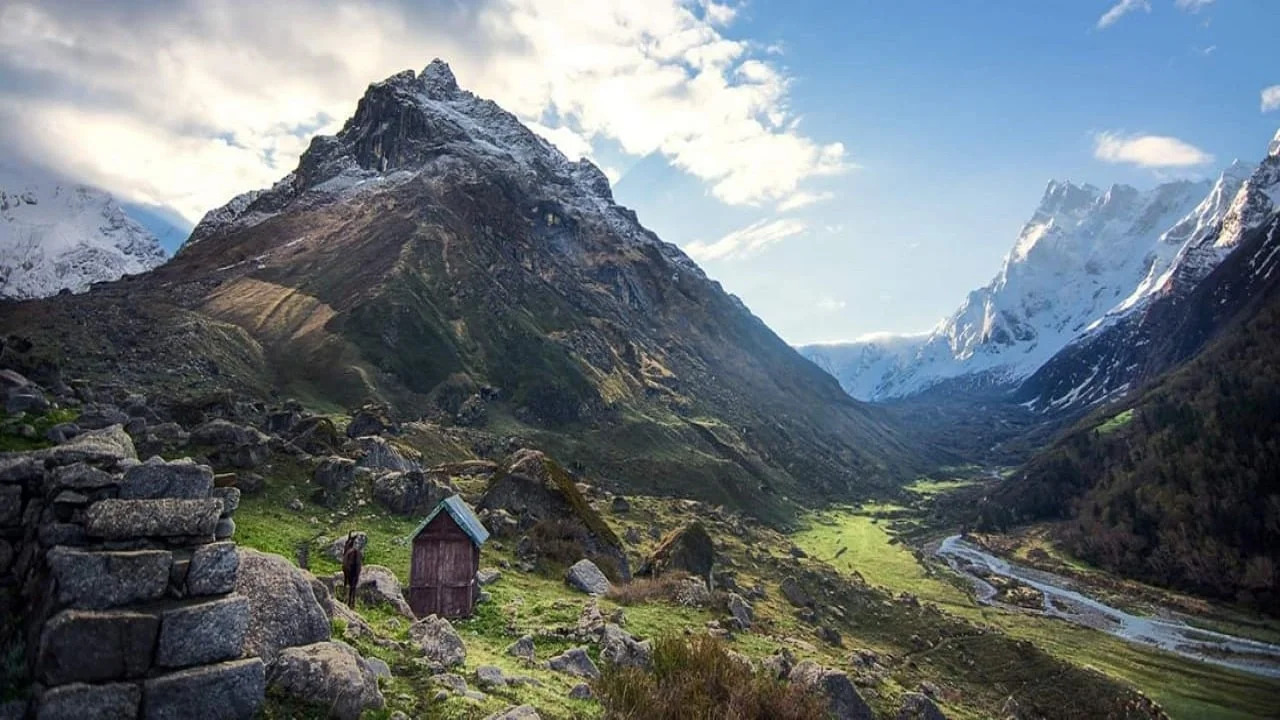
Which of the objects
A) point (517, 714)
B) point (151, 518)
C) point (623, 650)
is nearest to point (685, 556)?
point (623, 650)

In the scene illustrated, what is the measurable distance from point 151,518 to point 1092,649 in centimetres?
8901

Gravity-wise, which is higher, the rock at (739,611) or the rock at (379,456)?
the rock at (379,456)

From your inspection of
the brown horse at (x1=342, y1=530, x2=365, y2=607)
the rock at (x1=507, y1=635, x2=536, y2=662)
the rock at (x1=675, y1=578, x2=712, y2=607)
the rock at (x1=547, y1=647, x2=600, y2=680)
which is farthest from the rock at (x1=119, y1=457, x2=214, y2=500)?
the rock at (x1=675, y1=578, x2=712, y2=607)

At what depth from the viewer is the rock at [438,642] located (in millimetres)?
17094

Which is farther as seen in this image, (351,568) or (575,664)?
(351,568)

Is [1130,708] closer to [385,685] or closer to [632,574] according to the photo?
[632,574]

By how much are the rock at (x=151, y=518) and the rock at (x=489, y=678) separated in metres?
7.74

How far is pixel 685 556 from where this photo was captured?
45.5m

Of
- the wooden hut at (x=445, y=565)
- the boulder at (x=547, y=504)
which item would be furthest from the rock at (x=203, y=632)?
the boulder at (x=547, y=504)

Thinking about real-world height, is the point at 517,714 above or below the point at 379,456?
below

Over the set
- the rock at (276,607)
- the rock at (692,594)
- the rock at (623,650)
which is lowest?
the rock at (692,594)

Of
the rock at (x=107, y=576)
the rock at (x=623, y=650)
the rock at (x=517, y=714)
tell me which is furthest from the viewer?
the rock at (x=623, y=650)

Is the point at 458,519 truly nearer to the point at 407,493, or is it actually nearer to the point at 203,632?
the point at 407,493

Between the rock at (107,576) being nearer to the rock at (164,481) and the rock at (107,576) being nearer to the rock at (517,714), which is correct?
the rock at (164,481)
